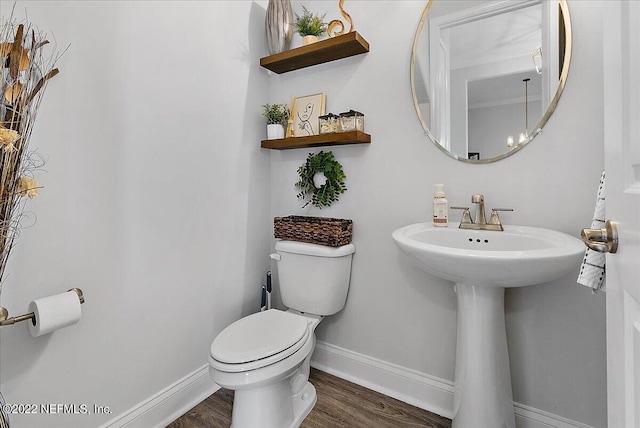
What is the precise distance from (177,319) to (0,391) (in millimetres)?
619

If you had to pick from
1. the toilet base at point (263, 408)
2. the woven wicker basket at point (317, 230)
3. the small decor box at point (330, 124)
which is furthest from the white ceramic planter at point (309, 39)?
the toilet base at point (263, 408)

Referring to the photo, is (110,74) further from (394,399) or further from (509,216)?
(394,399)

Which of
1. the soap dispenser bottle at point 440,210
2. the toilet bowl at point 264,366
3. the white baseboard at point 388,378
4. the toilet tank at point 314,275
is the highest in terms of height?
the soap dispenser bottle at point 440,210

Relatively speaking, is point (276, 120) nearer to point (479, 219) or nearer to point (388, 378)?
point (479, 219)

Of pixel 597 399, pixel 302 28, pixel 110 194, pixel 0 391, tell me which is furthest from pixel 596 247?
pixel 302 28

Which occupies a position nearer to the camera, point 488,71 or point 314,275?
point 488,71

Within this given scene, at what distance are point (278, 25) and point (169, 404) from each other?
2031 mm

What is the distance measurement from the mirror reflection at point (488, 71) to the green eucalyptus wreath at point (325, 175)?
51cm

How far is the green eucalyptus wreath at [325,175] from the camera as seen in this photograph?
1772mm

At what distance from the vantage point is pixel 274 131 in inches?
74.2

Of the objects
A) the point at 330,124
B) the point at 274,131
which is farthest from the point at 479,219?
the point at 274,131

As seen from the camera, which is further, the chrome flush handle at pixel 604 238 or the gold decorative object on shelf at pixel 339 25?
the gold decorative object on shelf at pixel 339 25

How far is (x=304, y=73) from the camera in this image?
6.28ft

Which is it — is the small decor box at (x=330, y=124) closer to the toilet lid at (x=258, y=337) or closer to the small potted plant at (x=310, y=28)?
the small potted plant at (x=310, y=28)
